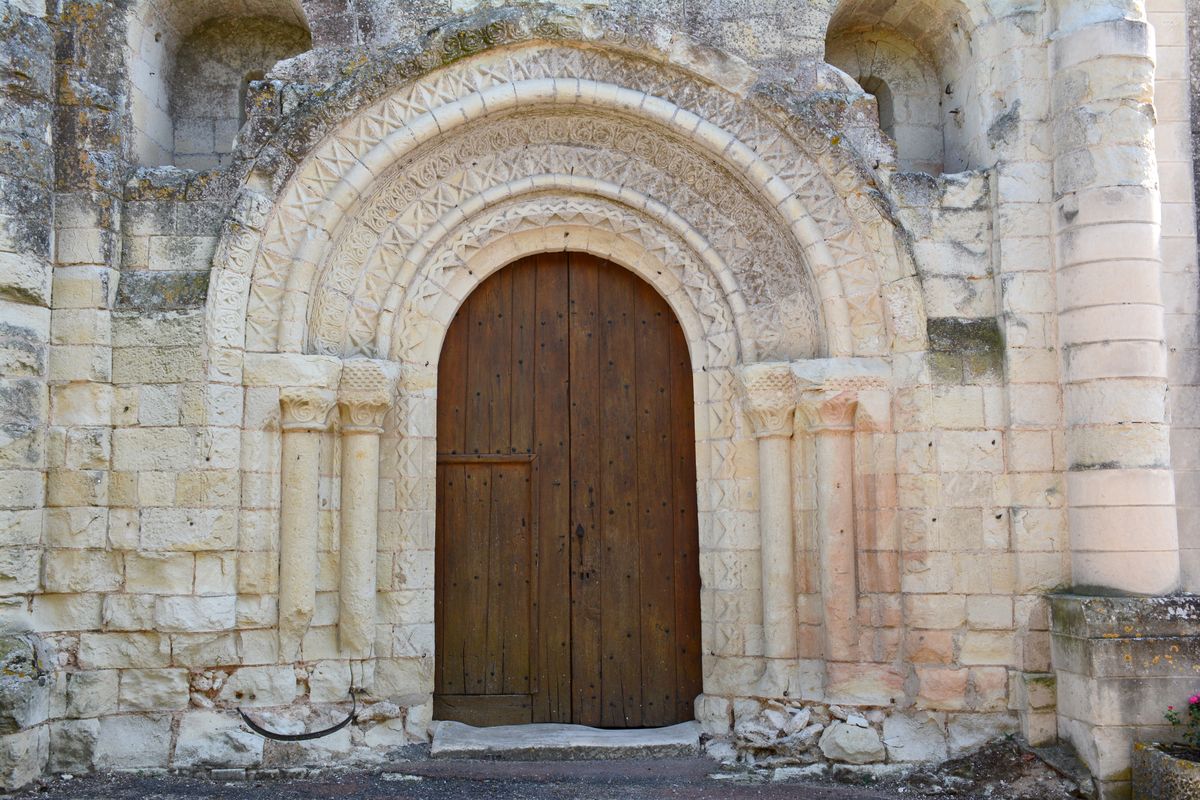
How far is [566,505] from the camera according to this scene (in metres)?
6.09

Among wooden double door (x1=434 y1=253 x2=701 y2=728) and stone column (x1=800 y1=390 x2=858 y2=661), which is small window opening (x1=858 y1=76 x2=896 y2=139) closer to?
wooden double door (x1=434 y1=253 x2=701 y2=728)

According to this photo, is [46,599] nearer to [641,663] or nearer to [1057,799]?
[641,663]

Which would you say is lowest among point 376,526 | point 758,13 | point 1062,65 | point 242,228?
point 376,526

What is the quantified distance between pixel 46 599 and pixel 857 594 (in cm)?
413

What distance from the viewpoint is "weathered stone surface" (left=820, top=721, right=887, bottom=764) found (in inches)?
211

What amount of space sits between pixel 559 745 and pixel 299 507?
185 centimetres

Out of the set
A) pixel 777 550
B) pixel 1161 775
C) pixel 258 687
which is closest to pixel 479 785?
pixel 258 687

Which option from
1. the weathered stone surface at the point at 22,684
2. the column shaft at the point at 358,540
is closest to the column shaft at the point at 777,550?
the column shaft at the point at 358,540

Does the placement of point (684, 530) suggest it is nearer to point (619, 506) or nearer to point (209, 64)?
point (619, 506)

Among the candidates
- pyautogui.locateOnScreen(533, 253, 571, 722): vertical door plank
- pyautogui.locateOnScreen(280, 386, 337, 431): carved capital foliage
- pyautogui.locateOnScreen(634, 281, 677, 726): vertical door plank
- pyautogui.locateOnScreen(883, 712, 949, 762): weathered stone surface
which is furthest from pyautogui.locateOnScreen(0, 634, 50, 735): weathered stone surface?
pyautogui.locateOnScreen(883, 712, 949, 762): weathered stone surface

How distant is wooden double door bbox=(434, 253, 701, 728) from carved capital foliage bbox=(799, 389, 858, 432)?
82 cm

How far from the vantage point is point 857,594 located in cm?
551

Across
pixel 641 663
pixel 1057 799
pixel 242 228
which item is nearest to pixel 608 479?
pixel 641 663

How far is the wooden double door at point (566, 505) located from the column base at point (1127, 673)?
2.05 m
